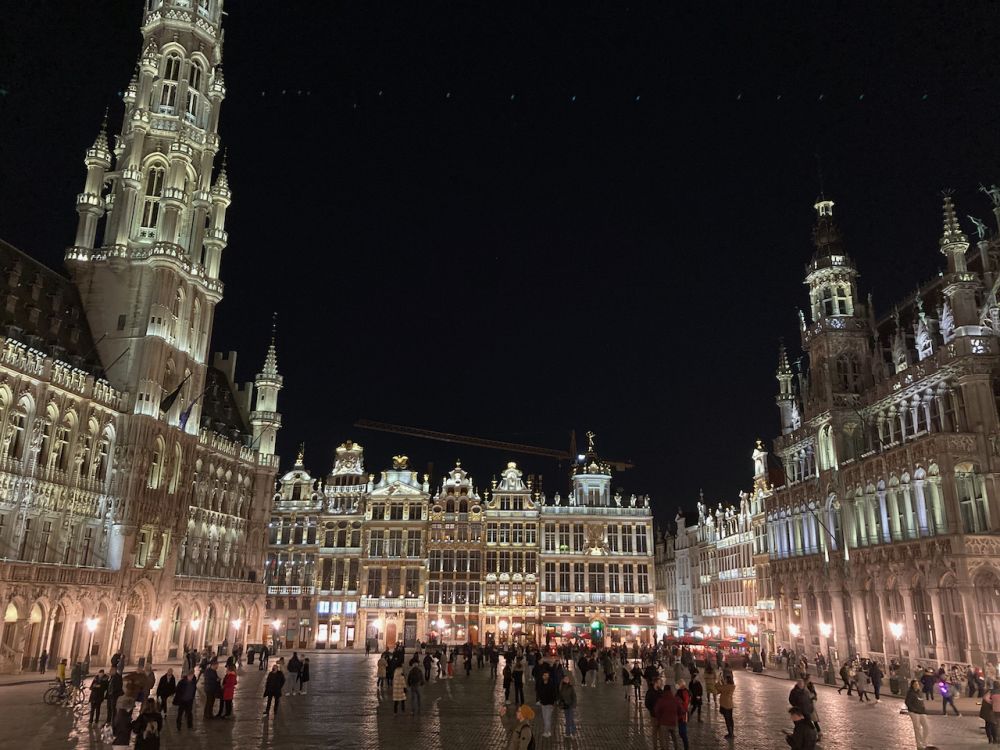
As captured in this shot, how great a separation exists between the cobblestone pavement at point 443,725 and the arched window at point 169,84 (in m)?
41.9

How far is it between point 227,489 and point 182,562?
8208 mm

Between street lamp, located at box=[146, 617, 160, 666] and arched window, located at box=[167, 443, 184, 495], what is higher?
arched window, located at box=[167, 443, 184, 495]

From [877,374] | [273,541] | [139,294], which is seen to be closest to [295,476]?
[273,541]

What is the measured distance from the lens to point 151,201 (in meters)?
55.2

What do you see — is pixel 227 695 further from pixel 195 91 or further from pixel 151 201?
pixel 195 91

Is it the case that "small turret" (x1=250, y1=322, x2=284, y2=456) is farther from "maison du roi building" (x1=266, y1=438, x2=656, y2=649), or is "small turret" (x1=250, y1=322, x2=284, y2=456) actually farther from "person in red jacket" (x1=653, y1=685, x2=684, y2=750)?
"person in red jacket" (x1=653, y1=685, x2=684, y2=750)

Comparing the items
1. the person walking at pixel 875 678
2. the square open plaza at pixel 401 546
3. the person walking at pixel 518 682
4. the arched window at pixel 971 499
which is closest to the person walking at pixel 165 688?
the square open plaza at pixel 401 546

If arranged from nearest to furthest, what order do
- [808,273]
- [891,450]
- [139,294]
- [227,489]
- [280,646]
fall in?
[891,450], [139,294], [808,273], [227,489], [280,646]

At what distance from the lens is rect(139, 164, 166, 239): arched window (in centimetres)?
5412

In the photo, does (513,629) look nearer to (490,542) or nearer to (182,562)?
(490,542)

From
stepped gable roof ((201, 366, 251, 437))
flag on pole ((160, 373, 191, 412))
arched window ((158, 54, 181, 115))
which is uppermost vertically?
arched window ((158, 54, 181, 115))

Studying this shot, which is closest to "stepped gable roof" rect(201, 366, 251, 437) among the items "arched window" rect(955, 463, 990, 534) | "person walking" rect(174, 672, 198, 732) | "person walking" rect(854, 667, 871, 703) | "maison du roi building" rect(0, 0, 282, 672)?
"maison du roi building" rect(0, 0, 282, 672)

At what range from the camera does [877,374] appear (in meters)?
47.6

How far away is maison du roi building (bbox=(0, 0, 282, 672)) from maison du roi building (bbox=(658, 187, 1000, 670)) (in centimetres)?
4280
